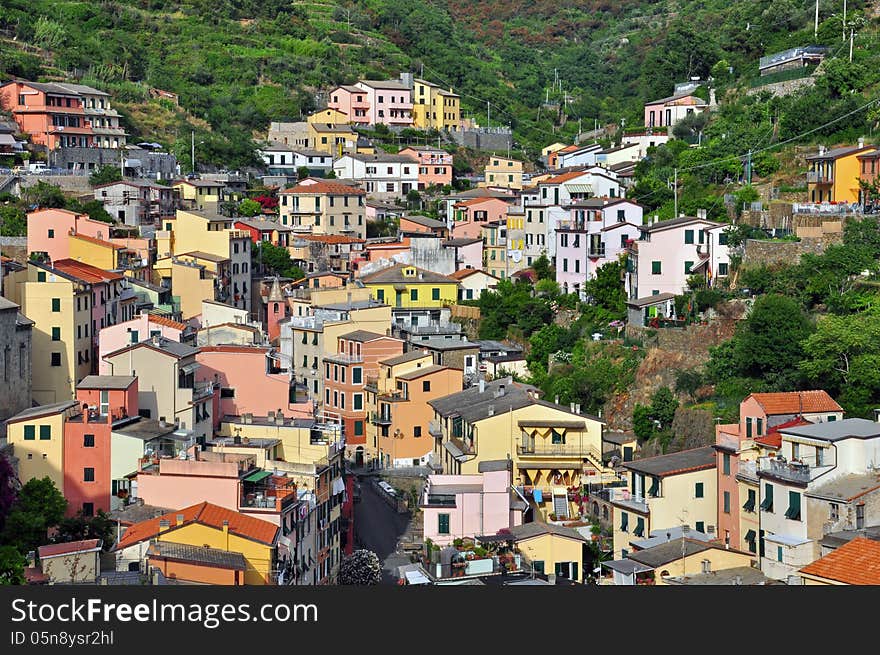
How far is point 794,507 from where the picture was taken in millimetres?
28812

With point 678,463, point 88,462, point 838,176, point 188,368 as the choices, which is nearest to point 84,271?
point 188,368

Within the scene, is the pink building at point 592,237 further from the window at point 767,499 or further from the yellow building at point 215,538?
the yellow building at point 215,538

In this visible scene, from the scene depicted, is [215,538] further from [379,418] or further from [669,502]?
[379,418]

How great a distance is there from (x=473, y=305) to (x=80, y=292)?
1450 centimetres

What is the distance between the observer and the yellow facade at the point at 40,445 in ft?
108

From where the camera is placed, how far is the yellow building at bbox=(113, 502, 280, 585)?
2647 centimetres

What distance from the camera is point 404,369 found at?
4309cm

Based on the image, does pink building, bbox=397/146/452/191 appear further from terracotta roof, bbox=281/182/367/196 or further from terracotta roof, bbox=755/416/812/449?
terracotta roof, bbox=755/416/812/449

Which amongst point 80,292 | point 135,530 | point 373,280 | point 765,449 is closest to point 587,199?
point 373,280

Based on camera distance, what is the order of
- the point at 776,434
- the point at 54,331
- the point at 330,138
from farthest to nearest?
the point at 330,138 < the point at 54,331 < the point at 776,434

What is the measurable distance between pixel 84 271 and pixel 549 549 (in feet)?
58.0

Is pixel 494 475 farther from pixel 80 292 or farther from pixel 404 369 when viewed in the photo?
pixel 80 292

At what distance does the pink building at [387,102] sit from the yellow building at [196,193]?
18.9m

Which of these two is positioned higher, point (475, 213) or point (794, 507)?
point (475, 213)
